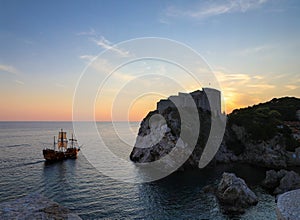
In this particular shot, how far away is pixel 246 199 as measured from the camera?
33.7 meters

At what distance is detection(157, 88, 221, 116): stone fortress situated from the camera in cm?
8144

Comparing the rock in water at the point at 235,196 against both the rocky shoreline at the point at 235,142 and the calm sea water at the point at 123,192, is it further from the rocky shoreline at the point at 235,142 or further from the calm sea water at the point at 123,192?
the rocky shoreline at the point at 235,142

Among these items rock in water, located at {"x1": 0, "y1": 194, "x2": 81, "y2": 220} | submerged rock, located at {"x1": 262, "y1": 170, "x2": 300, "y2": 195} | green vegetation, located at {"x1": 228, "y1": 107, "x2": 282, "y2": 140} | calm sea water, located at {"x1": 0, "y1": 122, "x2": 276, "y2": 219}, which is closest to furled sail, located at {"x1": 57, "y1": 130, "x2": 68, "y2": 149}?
calm sea water, located at {"x1": 0, "y1": 122, "x2": 276, "y2": 219}

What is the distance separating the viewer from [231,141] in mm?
71312

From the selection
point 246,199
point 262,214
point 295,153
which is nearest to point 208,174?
point 246,199

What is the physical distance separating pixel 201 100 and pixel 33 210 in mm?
74726

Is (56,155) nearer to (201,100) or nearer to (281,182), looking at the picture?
(201,100)

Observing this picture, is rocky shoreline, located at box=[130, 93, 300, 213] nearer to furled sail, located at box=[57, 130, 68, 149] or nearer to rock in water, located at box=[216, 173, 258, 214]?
rock in water, located at box=[216, 173, 258, 214]

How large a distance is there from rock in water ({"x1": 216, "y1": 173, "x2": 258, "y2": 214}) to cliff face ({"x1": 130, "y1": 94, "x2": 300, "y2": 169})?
2087 centimetres

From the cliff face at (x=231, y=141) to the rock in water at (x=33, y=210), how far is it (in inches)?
1670

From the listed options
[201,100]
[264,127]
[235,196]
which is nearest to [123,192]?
[235,196]

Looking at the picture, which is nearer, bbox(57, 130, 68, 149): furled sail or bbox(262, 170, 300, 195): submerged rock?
bbox(262, 170, 300, 195): submerged rock

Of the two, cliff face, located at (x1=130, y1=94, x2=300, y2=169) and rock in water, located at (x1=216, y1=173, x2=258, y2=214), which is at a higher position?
cliff face, located at (x1=130, y1=94, x2=300, y2=169)

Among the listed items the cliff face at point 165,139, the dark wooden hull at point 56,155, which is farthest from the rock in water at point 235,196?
the dark wooden hull at point 56,155
